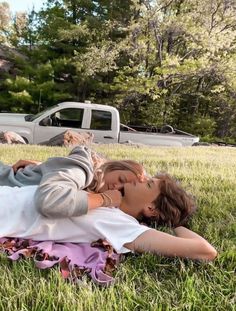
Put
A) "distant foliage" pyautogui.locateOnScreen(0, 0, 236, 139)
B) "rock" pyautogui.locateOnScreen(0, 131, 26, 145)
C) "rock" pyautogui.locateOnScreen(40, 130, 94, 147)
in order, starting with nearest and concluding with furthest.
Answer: "rock" pyautogui.locateOnScreen(40, 130, 94, 147)
"rock" pyautogui.locateOnScreen(0, 131, 26, 145)
"distant foliage" pyautogui.locateOnScreen(0, 0, 236, 139)

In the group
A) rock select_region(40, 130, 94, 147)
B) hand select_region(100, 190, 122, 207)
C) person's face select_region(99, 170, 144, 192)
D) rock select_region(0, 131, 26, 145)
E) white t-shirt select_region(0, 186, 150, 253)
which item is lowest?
rock select_region(0, 131, 26, 145)

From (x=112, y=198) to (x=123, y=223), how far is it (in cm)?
29

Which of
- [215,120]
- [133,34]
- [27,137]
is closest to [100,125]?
[27,137]

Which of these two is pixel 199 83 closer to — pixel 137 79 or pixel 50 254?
pixel 137 79

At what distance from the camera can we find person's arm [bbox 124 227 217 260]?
228cm

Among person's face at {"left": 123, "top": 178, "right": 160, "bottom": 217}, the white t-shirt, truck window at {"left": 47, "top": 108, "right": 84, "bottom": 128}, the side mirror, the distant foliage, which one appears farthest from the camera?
the distant foliage

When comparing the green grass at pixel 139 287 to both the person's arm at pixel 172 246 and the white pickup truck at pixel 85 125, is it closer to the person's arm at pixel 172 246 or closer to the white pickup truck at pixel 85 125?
the person's arm at pixel 172 246

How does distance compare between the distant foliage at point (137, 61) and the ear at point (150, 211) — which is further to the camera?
the distant foliage at point (137, 61)

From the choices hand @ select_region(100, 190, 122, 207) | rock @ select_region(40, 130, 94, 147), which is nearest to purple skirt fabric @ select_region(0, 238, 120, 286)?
hand @ select_region(100, 190, 122, 207)

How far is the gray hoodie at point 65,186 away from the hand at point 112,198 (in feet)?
0.46

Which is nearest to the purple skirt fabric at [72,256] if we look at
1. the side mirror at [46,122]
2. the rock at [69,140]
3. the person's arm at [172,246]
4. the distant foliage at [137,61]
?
the person's arm at [172,246]

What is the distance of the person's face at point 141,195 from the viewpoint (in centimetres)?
273

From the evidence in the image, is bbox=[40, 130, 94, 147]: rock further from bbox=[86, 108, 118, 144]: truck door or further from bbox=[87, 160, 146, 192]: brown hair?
bbox=[87, 160, 146, 192]: brown hair

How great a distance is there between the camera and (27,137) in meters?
11.4
